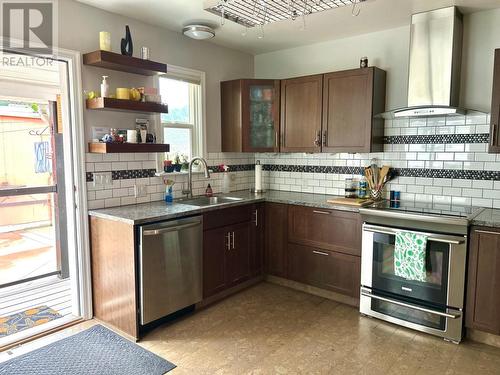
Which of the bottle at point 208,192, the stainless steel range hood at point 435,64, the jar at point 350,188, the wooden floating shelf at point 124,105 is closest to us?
the wooden floating shelf at point 124,105

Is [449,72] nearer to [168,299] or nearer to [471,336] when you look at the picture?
[471,336]

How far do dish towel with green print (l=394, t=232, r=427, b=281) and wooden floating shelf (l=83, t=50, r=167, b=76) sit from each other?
A: 7.80 feet

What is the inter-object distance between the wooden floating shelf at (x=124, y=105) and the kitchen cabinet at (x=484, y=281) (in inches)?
102

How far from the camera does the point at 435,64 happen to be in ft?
9.86

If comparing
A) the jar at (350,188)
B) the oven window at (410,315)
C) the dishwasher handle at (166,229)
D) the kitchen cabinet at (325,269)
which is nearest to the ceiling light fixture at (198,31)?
the dishwasher handle at (166,229)

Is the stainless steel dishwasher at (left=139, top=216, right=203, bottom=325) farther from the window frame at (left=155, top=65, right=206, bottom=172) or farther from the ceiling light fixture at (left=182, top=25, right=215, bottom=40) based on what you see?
the ceiling light fixture at (left=182, top=25, right=215, bottom=40)

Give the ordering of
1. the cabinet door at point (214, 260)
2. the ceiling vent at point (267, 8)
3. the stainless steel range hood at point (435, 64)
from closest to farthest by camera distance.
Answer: the ceiling vent at point (267, 8)
the stainless steel range hood at point (435, 64)
the cabinet door at point (214, 260)

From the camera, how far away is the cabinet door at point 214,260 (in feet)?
10.5

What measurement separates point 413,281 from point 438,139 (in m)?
1.28

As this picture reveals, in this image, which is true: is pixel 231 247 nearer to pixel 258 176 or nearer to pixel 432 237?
pixel 258 176

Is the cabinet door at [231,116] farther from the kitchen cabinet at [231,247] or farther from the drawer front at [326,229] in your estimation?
the drawer front at [326,229]

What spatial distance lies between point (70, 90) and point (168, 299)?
5.80ft

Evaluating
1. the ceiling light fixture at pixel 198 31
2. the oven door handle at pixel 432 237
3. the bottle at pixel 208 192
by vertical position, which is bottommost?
the oven door handle at pixel 432 237

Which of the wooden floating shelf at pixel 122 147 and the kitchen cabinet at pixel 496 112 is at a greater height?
the kitchen cabinet at pixel 496 112
